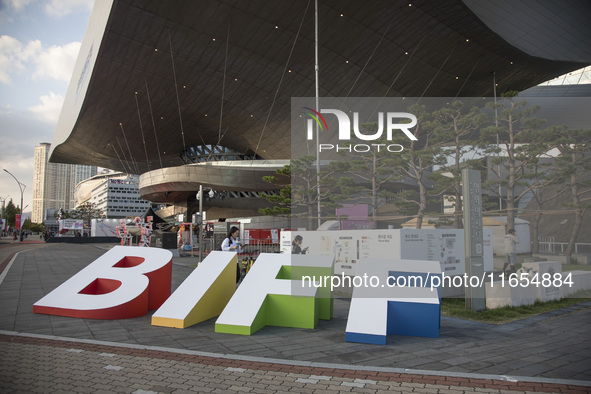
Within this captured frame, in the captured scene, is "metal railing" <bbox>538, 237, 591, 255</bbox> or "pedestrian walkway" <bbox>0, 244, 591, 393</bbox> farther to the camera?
"metal railing" <bbox>538, 237, 591, 255</bbox>

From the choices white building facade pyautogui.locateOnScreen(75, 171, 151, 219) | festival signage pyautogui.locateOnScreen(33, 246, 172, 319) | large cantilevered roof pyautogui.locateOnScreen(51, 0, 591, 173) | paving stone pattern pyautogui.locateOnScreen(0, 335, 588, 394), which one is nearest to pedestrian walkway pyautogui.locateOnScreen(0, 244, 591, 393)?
paving stone pattern pyautogui.locateOnScreen(0, 335, 588, 394)

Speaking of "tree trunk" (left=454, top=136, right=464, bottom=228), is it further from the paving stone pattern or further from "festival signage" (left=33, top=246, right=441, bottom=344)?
the paving stone pattern

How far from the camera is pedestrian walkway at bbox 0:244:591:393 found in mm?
4488

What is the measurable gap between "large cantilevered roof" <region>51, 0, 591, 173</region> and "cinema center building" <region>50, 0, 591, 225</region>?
0.11 metres

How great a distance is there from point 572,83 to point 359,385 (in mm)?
59779

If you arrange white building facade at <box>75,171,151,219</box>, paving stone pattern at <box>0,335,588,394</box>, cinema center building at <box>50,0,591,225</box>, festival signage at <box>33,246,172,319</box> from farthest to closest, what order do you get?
white building facade at <box>75,171,151,219</box> < cinema center building at <box>50,0,591,225</box> < festival signage at <box>33,246,172,319</box> < paving stone pattern at <box>0,335,588,394</box>

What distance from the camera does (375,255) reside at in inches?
473

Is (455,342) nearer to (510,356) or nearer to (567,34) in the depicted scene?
(510,356)

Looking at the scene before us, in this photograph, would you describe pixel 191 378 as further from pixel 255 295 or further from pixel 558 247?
pixel 558 247

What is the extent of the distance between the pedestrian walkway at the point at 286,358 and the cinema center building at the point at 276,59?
26.2m

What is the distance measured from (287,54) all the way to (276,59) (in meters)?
1.15

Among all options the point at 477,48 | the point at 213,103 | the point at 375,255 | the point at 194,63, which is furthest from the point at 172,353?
the point at 213,103

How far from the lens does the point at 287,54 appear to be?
3350 cm

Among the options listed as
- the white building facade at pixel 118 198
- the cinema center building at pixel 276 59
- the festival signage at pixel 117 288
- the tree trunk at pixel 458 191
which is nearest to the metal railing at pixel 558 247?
the tree trunk at pixel 458 191
